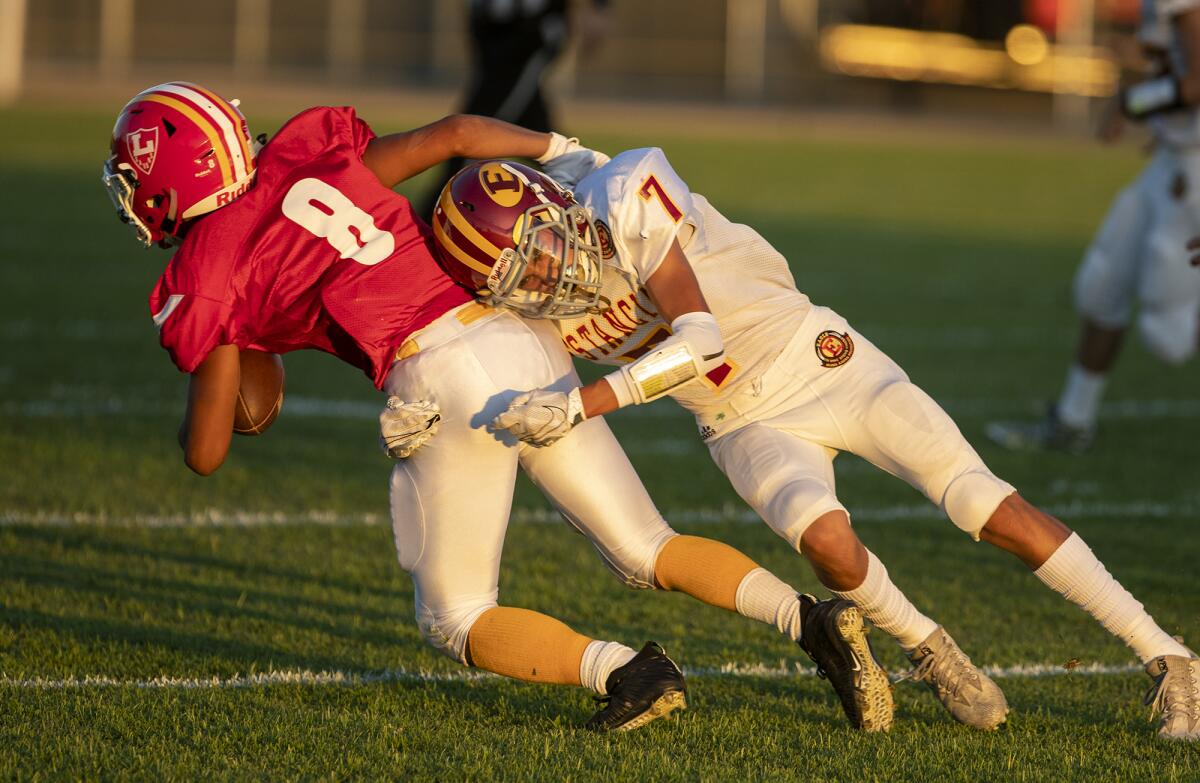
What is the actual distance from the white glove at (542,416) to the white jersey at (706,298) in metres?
0.35

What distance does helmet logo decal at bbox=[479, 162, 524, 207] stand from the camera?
10.1 ft

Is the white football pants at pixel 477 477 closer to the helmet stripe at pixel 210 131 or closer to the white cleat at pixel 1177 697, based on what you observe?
the helmet stripe at pixel 210 131

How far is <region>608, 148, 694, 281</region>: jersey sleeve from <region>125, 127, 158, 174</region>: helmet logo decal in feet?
3.09

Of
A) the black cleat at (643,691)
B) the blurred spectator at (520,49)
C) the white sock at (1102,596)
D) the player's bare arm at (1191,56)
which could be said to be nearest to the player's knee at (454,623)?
the black cleat at (643,691)

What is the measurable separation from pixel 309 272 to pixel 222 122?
38 cm

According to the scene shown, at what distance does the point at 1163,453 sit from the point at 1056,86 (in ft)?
60.3

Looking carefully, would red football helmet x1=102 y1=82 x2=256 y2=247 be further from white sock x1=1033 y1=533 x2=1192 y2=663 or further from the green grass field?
white sock x1=1033 y1=533 x2=1192 y2=663

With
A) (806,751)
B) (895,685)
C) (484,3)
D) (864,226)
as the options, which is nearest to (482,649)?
(806,751)

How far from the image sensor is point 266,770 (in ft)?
9.68

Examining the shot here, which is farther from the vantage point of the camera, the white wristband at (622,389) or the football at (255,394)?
the football at (255,394)

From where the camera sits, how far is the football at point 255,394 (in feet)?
11.2

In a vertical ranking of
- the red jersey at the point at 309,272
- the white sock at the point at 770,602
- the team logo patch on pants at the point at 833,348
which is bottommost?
the white sock at the point at 770,602

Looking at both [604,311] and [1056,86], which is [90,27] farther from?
[604,311]

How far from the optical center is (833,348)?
133 inches
